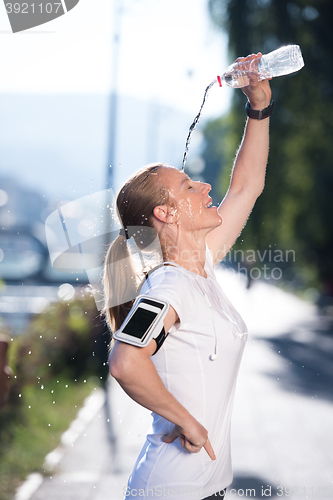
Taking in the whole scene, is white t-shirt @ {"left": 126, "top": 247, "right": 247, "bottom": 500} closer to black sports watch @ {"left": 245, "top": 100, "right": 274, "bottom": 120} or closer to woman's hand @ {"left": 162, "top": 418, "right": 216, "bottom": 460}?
woman's hand @ {"left": 162, "top": 418, "right": 216, "bottom": 460}

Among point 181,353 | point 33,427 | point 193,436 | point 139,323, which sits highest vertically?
point 139,323

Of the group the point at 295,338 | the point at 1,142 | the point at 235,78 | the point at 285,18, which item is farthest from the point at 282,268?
the point at 235,78

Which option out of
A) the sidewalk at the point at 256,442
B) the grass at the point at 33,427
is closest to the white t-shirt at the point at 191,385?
the sidewalk at the point at 256,442

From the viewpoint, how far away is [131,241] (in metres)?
1.65

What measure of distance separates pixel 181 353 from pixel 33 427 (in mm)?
3120

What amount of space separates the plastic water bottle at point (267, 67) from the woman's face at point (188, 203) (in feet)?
1.57

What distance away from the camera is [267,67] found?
2.22 metres

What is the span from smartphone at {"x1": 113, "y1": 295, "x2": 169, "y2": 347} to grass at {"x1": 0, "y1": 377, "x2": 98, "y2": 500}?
95.7 inches

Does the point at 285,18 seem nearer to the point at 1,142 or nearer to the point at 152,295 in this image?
the point at 1,142

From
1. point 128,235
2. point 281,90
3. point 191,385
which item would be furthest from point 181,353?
point 281,90

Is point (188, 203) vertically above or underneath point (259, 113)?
underneath

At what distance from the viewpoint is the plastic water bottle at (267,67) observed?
6.41ft

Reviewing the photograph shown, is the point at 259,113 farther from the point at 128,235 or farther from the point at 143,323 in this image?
the point at 143,323

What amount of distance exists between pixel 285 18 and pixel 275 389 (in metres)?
5.07
